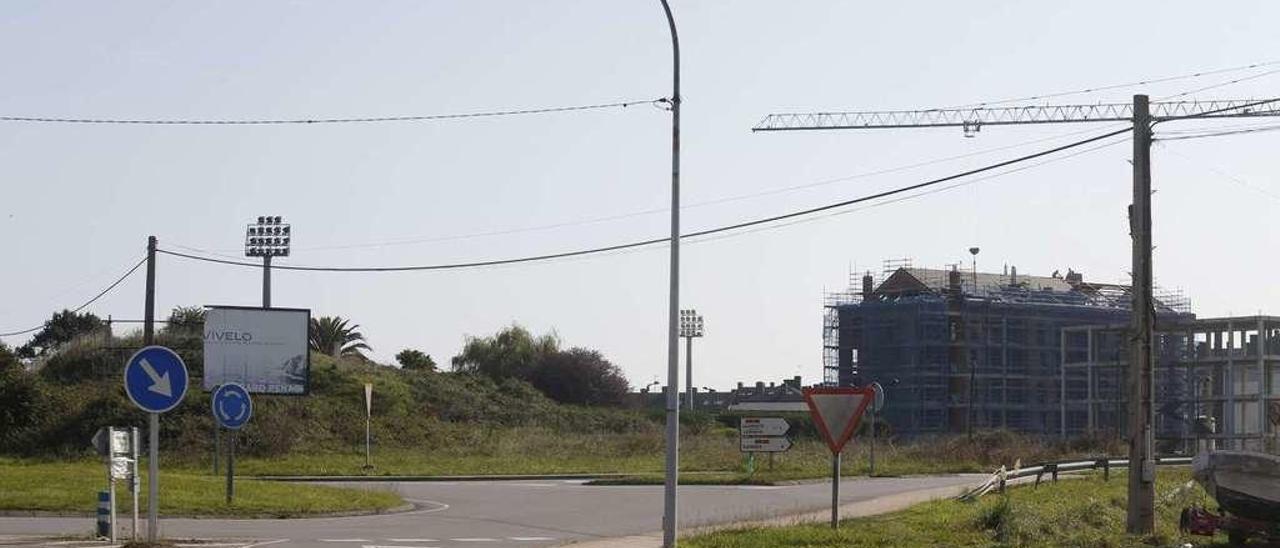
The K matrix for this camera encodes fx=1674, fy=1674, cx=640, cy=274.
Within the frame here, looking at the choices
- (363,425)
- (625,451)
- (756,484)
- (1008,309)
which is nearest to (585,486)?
(756,484)

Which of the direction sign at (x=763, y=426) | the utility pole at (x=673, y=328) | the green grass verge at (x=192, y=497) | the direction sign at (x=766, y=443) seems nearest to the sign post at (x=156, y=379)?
the utility pole at (x=673, y=328)

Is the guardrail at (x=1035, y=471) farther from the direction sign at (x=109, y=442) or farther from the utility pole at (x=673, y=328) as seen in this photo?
the direction sign at (x=109, y=442)

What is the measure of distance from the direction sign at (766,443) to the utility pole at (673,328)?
22702mm

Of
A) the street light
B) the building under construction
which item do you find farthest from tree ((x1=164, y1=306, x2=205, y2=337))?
the building under construction

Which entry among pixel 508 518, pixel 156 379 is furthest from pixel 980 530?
pixel 156 379

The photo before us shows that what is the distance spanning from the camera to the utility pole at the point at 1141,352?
2442 cm

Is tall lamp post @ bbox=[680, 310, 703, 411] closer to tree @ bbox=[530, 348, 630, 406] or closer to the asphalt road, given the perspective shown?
tree @ bbox=[530, 348, 630, 406]

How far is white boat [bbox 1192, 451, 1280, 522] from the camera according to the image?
74.8 ft

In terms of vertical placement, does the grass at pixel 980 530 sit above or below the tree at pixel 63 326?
below

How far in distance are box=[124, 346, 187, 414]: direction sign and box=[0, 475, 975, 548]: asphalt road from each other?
9.32ft

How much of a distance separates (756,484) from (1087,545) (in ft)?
60.4

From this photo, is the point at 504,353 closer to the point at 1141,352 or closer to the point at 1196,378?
the point at 1196,378

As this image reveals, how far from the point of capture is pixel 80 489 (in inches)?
1215

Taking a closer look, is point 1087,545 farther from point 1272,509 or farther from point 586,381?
point 586,381
